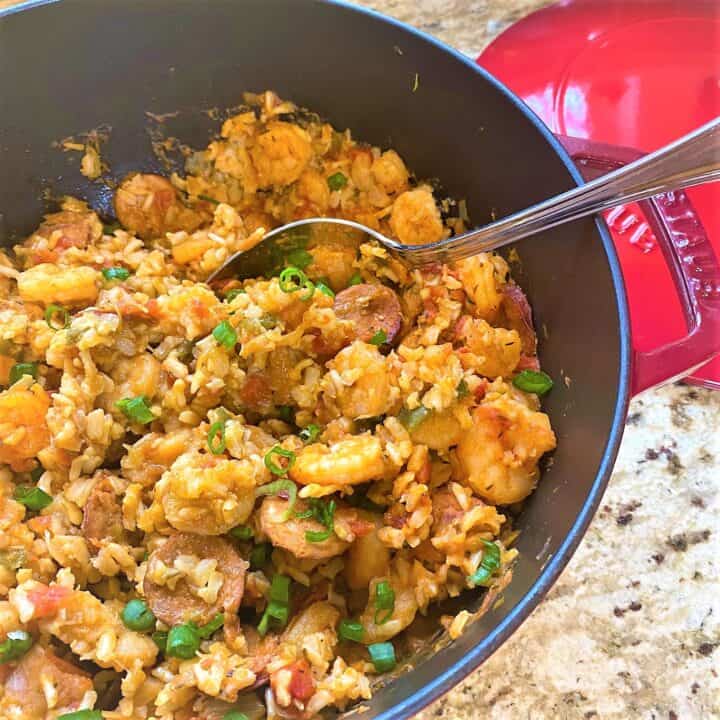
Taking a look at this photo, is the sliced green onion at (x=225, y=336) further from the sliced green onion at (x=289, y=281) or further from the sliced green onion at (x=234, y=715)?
the sliced green onion at (x=234, y=715)

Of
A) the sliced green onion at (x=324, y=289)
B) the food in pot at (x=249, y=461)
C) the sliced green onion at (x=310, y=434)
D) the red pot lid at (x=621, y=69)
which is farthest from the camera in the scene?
the red pot lid at (x=621, y=69)

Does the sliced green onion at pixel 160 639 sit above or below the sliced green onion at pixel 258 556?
below

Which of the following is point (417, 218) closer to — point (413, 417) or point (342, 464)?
point (413, 417)

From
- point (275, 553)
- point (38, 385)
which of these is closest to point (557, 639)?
point (275, 553)

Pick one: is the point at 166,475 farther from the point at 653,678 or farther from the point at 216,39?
the point at 653,678

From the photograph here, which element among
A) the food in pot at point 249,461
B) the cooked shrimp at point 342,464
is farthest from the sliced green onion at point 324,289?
the cooked shrimp at point 342,464

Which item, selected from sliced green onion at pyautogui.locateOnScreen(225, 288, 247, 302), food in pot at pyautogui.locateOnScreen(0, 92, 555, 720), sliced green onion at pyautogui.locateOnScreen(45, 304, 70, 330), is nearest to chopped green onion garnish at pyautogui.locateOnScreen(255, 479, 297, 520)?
food in pot at pyautogui.locateOnScreen(0, 92, 555, 720)
